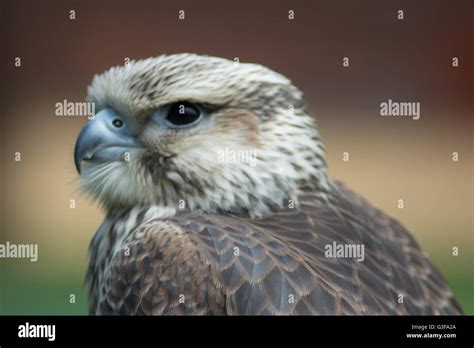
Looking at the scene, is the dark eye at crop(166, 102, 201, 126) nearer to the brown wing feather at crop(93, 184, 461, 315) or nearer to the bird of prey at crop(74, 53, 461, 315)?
the bird of prey at crop(74, 53, 461, 315)

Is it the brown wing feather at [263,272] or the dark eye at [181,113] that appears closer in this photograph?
the brown wing feather at [263,272]

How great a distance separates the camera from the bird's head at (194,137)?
2.73m

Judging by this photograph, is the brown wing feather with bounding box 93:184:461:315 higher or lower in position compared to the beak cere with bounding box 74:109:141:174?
lower

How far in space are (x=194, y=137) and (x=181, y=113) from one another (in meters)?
0.09

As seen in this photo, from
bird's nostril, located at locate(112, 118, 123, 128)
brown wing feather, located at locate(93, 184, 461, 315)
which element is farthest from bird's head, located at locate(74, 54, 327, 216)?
brown wing feather, located at locate(93, 184, 461, 315)

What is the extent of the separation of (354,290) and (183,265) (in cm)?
55

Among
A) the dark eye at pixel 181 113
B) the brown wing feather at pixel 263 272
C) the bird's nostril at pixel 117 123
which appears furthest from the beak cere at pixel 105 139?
the brown wing feather at pixel 263 272

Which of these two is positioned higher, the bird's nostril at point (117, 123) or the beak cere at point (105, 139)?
the bird's nostril at point (117, 123)

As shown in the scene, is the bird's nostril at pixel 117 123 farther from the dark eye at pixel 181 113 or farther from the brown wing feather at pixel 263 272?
the brown wing feather at pixel 263 272

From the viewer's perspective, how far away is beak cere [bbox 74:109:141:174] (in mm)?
2764

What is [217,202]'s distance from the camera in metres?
2.77
